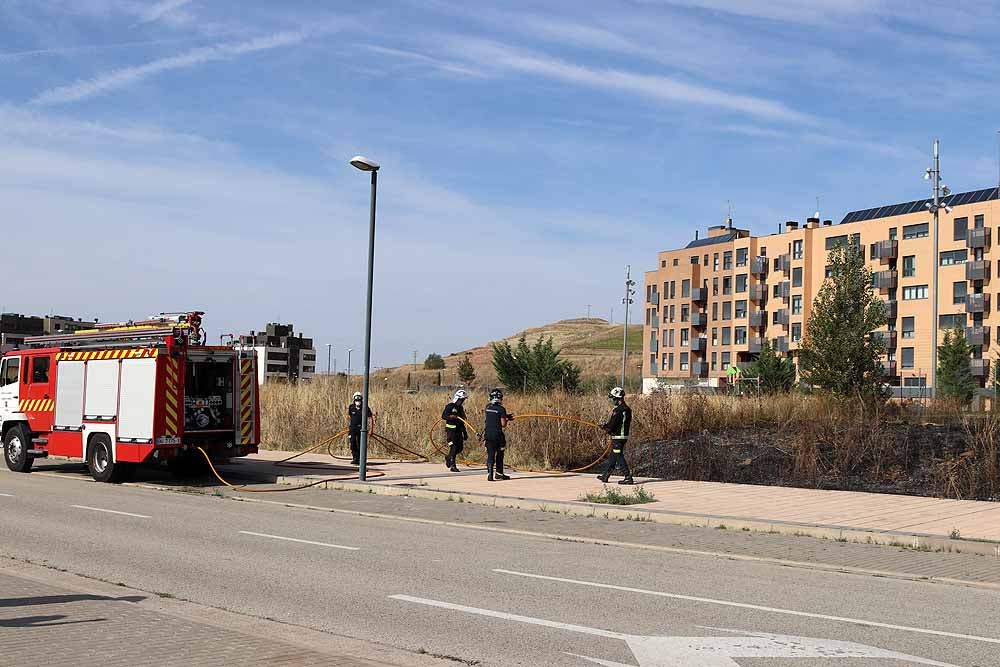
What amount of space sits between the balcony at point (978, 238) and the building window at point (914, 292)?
221 inches

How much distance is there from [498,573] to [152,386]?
36.9 feet

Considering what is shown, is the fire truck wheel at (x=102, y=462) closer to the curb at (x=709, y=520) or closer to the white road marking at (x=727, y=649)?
the curb at (x=709, y=520)

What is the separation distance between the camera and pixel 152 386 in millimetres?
19547

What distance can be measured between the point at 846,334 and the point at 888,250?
37067 millimetres

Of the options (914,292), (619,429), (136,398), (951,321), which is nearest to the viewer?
(619,429)

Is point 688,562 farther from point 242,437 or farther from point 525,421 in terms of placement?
point 525,421

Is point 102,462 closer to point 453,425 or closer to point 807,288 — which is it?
point 453,425

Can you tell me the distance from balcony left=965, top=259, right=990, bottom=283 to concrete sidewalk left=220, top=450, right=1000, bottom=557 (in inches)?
2332

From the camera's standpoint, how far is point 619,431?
61.8 feet

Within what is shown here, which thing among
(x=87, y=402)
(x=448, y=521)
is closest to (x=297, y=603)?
→ (x=448, y=521)

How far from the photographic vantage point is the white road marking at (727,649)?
6977 millimetres

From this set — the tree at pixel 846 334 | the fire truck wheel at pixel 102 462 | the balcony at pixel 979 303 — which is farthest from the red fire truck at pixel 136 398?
the balcony at pixel 979 303

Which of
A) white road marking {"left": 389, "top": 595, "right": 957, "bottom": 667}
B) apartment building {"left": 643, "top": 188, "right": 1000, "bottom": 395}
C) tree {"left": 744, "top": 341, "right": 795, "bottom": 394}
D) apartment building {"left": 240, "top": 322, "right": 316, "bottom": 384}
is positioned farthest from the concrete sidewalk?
apartment building {"left": 240, "top": 322, "right": 316, "bottom": 384}

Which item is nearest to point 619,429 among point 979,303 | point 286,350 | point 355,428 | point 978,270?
point 355,428
